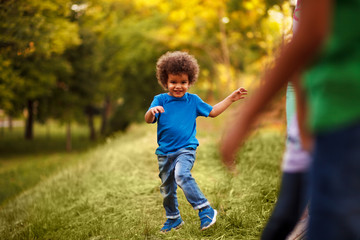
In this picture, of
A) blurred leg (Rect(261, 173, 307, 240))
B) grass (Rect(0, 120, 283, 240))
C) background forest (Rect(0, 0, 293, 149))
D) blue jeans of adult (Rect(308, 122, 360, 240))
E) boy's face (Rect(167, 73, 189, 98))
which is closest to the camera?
blue jeans of adult (Rect(308, 122, 360, 240))

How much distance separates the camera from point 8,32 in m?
5.39

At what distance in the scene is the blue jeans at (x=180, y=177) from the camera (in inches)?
127

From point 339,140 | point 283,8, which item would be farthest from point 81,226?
point 283,8

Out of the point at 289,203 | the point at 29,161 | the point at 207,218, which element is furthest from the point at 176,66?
the point at 29,161

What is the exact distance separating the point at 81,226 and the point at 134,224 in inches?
25.0

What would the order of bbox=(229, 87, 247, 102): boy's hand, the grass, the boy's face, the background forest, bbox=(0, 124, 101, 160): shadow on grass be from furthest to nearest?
bbox=(0, 124, 101, 160): shadow on grass
the background forest
the grass
the boy's face
bbox=(229, 87, 247, 102): boy's hand

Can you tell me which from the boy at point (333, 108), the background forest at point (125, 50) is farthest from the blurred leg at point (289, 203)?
the background forest at point (125, 50)

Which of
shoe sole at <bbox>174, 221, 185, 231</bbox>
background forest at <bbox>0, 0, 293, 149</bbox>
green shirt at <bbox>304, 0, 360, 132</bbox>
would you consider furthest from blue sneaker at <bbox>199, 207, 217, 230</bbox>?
background forest at <bbox>0, 0, 293, 149</bbox>

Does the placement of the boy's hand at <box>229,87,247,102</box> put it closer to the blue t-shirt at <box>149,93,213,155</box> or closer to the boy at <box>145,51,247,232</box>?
the boy at <box>145,51,247,232</box>

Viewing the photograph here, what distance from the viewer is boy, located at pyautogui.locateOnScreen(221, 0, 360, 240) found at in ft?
4.15

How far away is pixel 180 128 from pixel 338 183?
2.10 metres

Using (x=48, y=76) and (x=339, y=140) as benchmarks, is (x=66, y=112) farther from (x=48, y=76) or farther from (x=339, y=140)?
(x=339, y=140)

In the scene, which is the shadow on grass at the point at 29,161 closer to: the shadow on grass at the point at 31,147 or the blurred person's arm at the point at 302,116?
the shadow on grass at the point at 31,147

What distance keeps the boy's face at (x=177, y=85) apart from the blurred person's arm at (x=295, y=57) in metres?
1.84
